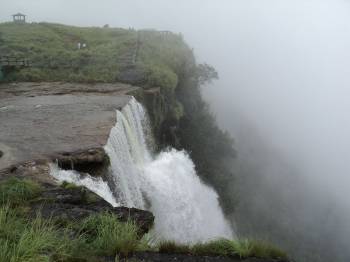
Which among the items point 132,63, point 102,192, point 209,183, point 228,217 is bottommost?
point 228,217

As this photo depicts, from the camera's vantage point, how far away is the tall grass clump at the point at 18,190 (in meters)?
8.79

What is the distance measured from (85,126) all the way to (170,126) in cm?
1133

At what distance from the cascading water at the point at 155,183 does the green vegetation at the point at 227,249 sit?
4108mm

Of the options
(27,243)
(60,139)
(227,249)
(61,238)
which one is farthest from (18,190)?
(60,139)

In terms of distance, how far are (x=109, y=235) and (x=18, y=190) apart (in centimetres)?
287

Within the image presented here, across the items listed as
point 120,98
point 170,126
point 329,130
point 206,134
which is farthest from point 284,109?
point 120,98

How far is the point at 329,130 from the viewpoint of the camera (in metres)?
77.2

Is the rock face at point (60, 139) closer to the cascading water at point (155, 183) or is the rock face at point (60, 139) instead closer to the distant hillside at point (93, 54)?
the cascading water at point (155, 183)

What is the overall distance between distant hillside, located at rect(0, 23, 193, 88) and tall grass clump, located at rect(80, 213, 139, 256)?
17245mm

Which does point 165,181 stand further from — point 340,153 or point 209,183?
point 340,153

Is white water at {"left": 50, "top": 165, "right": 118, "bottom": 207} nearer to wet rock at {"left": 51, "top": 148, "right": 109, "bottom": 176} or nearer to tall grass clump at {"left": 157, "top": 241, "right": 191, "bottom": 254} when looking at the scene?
wet rock at {"left": 51, "top": 148, "right": 109, "bottom": 176}

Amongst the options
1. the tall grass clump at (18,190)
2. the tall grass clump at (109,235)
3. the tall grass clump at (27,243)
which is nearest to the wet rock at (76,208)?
the tall grass clump at (18,190)

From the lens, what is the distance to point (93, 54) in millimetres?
30188

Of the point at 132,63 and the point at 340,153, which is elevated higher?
Result: the point at 132,63
